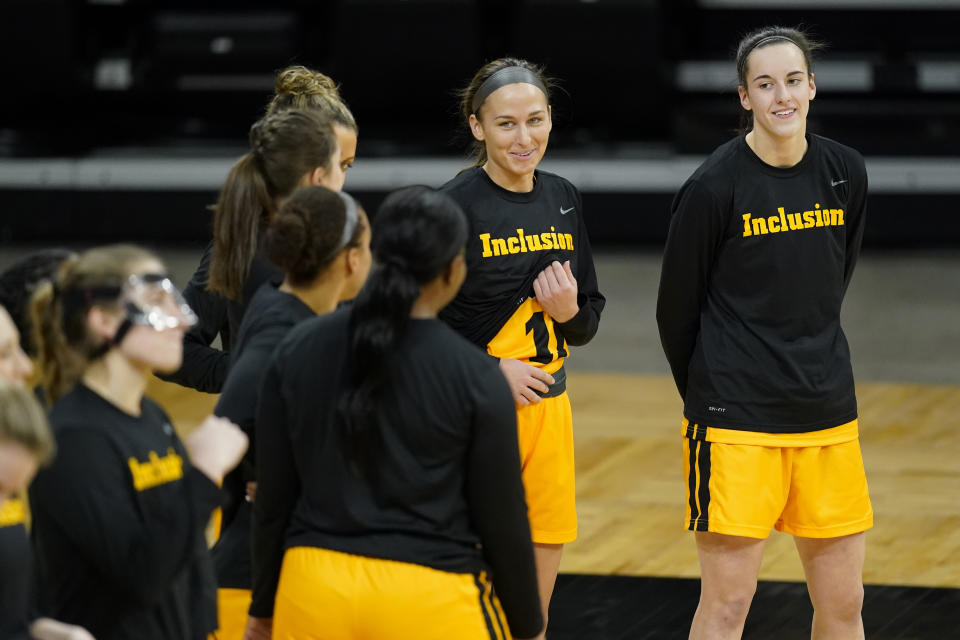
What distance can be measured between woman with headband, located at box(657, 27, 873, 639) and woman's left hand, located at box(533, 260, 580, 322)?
0.23m

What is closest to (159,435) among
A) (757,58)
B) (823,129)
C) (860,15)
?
(757,58)

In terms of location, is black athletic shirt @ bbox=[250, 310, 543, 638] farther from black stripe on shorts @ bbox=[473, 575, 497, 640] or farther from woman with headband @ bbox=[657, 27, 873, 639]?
woman with headband @ bbox=[657, 27, 873, 639]

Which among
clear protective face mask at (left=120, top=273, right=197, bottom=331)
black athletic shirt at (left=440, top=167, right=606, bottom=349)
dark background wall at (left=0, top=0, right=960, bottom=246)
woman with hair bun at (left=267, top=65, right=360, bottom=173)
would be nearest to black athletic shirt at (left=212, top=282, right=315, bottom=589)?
clear protective face mask at (left=120, top=273, right=197, bottom=331)

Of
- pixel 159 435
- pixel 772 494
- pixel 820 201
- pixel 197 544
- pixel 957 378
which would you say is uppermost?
pixel 820 201

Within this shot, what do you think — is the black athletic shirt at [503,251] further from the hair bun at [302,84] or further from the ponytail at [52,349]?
the ponytail at [52,349]

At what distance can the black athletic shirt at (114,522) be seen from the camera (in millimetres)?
1976

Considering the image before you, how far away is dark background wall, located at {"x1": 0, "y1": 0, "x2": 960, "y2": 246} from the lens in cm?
957

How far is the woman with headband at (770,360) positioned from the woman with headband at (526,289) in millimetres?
310

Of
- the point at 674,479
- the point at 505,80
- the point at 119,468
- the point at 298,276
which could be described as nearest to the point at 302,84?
the point at 505,80

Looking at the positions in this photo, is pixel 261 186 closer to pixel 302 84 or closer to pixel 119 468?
pixel 302 84

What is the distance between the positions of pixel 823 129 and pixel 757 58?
6597mm

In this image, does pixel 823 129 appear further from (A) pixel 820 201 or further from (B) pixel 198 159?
(A) pixel 820 201

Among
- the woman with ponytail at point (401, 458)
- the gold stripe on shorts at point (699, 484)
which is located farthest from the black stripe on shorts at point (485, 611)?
the gold stripe on shorts at point (699, 484)

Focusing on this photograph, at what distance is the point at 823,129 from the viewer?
9.47m
